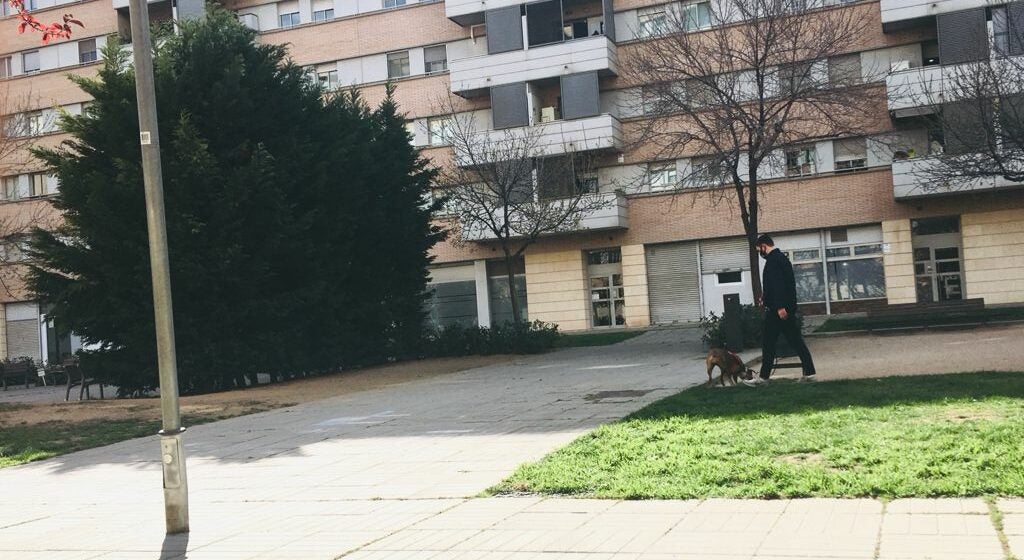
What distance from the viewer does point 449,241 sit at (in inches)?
1608

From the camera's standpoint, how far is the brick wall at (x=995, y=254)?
3306cm

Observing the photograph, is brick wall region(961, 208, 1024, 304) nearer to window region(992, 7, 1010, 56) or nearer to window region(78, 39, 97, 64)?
window region(992, 7, 1010, 56)

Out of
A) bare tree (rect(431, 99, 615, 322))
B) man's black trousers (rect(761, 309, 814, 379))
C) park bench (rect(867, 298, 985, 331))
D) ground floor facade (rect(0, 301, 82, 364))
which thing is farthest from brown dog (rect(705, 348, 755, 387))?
ground floor facade (rect(0, 301, 82, 364))

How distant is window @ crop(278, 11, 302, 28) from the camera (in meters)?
44.3

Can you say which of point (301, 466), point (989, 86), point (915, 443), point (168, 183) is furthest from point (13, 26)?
point (915, 443)

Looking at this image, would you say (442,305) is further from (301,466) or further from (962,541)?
(962,541)

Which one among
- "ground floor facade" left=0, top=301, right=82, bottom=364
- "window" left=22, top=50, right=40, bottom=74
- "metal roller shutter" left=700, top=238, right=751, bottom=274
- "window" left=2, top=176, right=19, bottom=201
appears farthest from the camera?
"window" left=22, top=50, right=40, bottom=74

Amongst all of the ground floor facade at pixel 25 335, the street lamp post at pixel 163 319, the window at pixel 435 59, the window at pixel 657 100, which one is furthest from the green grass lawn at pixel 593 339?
the ground floor facade at pixel 25 335

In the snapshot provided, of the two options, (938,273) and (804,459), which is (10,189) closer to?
(938,273)

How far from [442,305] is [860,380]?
30.3 meters

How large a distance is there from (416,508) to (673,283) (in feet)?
104

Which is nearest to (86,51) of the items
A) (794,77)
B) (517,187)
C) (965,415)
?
(517,187)

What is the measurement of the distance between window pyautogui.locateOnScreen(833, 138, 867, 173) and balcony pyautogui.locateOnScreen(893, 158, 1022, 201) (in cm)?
184

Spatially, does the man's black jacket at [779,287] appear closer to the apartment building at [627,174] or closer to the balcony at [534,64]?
the apartment building at [627,174]
